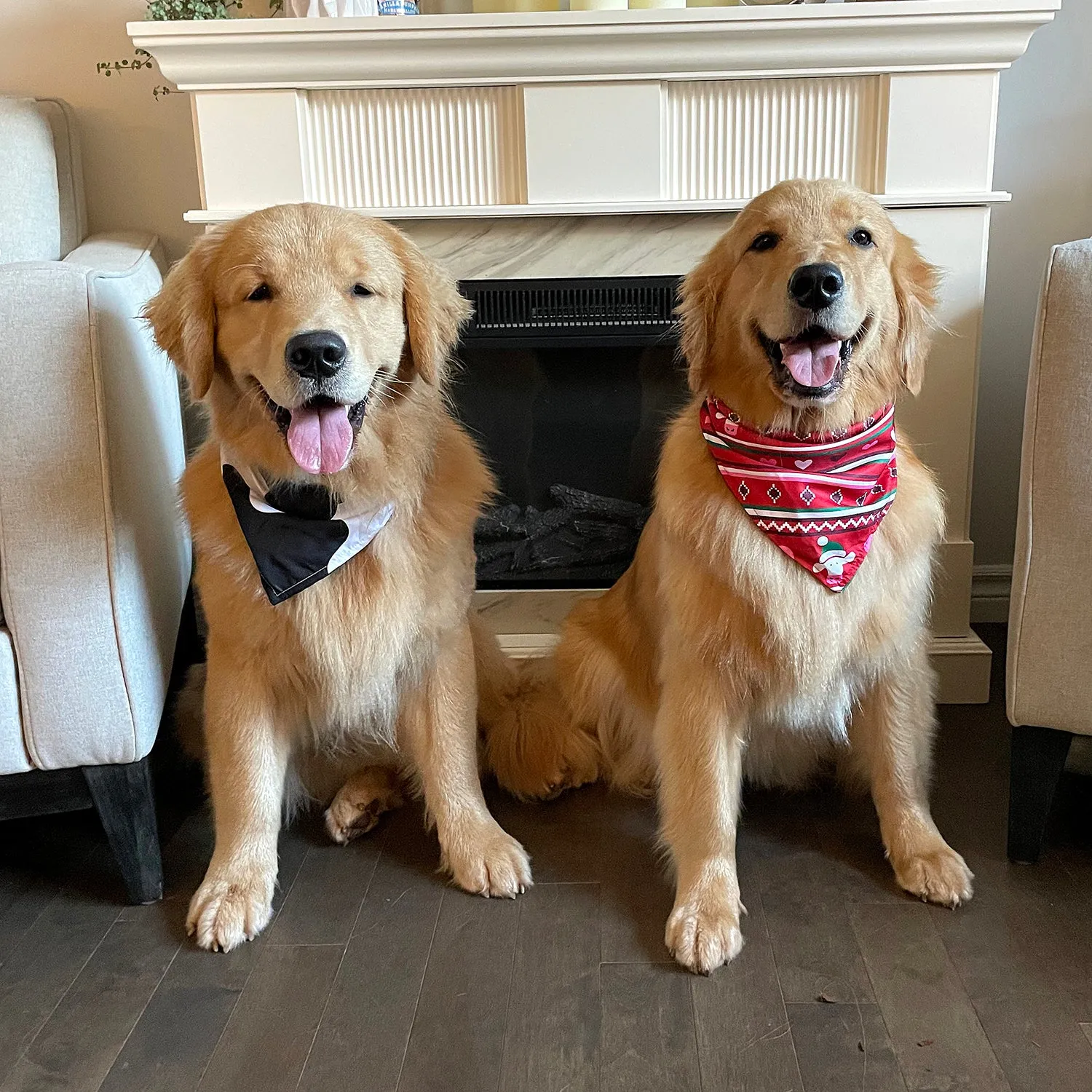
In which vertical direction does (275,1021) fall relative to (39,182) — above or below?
below

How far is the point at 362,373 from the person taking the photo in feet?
5.02

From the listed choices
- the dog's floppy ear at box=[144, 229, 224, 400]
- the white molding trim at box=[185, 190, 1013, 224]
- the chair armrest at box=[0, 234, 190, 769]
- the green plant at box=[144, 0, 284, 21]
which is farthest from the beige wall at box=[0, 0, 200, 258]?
the dog's floppy ear at box=[144, 229, 224, 400]

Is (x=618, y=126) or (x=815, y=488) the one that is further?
(x=618, y=126)

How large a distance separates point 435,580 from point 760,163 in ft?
4.32

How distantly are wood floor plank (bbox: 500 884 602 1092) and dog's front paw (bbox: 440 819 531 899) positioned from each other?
0.14 ft

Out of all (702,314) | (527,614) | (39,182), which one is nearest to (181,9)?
(39,182)

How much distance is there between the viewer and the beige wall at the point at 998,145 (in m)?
2.64

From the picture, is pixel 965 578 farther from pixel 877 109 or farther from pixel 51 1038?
pixel 51 1038

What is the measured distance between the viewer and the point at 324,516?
5.42 feet

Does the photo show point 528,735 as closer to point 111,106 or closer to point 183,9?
point 183,9

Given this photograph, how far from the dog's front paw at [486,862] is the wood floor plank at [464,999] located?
0.07ft

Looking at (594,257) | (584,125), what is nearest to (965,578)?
(594,257)

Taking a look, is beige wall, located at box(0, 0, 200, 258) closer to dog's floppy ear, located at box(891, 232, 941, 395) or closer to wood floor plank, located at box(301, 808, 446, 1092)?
wood floor plank, located at box(301, 808, 446, 1092)

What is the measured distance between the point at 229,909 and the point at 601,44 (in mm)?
1873
